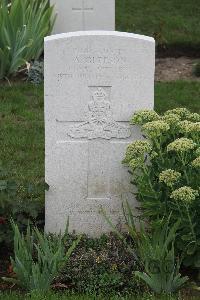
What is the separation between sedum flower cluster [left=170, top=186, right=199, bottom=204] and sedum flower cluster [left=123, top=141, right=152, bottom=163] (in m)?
0.38

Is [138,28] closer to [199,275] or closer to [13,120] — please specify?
[13,120]

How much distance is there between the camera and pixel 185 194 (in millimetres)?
4281

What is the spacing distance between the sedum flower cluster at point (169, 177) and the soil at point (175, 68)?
17.4ft

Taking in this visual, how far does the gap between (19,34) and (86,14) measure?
3.94 ft

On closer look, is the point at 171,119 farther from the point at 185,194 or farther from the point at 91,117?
the point at 185,194

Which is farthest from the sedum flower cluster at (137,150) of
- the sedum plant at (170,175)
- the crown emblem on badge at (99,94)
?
the crown emblem on badge at (99,94)

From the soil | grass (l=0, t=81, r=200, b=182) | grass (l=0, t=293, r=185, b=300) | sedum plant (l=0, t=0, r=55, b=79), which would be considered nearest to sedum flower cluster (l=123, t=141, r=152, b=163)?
grass (l=0, t=293, r=185, b=300)

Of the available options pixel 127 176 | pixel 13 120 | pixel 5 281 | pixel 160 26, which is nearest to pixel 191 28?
pixel 160 26

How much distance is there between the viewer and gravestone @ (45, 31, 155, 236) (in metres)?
4.81

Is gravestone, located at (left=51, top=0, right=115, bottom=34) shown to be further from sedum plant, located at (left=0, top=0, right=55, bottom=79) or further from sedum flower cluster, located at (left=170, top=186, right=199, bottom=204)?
sedum flower cluster, located at (left=170, top=186, right=199, bottom=204)

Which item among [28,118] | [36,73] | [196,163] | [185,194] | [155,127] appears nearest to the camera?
[185,194]

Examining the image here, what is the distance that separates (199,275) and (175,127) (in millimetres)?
935

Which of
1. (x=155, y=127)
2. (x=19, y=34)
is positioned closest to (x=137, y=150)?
(x=155, y=127)

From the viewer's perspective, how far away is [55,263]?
4.38m
